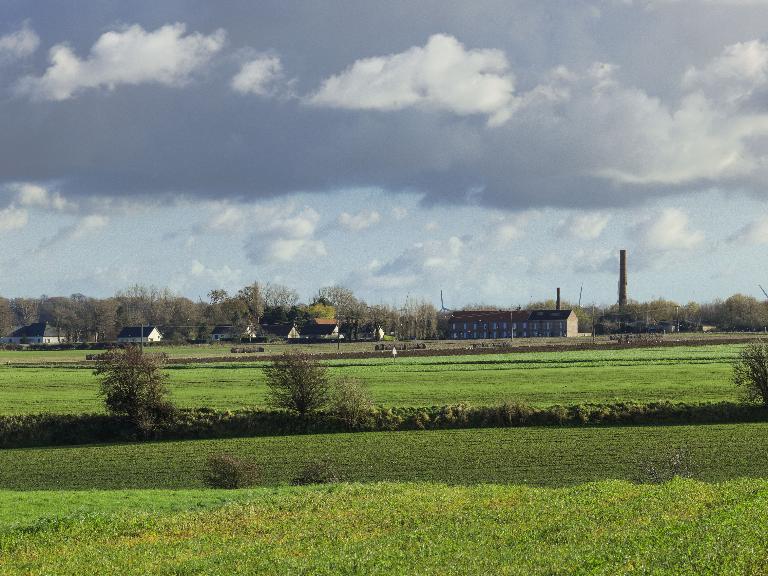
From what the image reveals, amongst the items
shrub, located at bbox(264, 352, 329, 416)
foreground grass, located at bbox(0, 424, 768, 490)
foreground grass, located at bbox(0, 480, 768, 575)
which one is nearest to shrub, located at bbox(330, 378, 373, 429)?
shrub, located at bbox(264, 352, 329, 416)

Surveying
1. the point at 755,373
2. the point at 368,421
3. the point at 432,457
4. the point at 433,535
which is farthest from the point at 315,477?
the point at 755,373

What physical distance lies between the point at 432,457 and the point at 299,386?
17.6 metres

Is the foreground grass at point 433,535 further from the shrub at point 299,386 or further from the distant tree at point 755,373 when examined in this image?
the distant tree at point 755,373

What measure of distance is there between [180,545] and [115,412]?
41.0 metres

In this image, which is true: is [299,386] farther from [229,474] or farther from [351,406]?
[229,474]

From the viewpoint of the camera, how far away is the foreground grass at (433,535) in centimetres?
1596

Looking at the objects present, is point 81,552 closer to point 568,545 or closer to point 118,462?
point 568,545

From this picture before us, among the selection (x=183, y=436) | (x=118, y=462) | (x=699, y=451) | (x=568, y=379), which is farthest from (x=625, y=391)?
(x=118, y=462)

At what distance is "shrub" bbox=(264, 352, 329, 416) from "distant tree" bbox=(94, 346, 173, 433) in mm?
7098

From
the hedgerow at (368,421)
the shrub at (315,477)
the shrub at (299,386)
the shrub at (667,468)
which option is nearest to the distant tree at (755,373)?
the hedgerow at (368,421)

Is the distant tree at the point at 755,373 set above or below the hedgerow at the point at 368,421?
above

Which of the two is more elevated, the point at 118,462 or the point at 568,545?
the point at 568,545

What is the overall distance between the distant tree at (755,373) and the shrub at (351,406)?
24.9 m

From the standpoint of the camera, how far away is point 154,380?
193 ft
